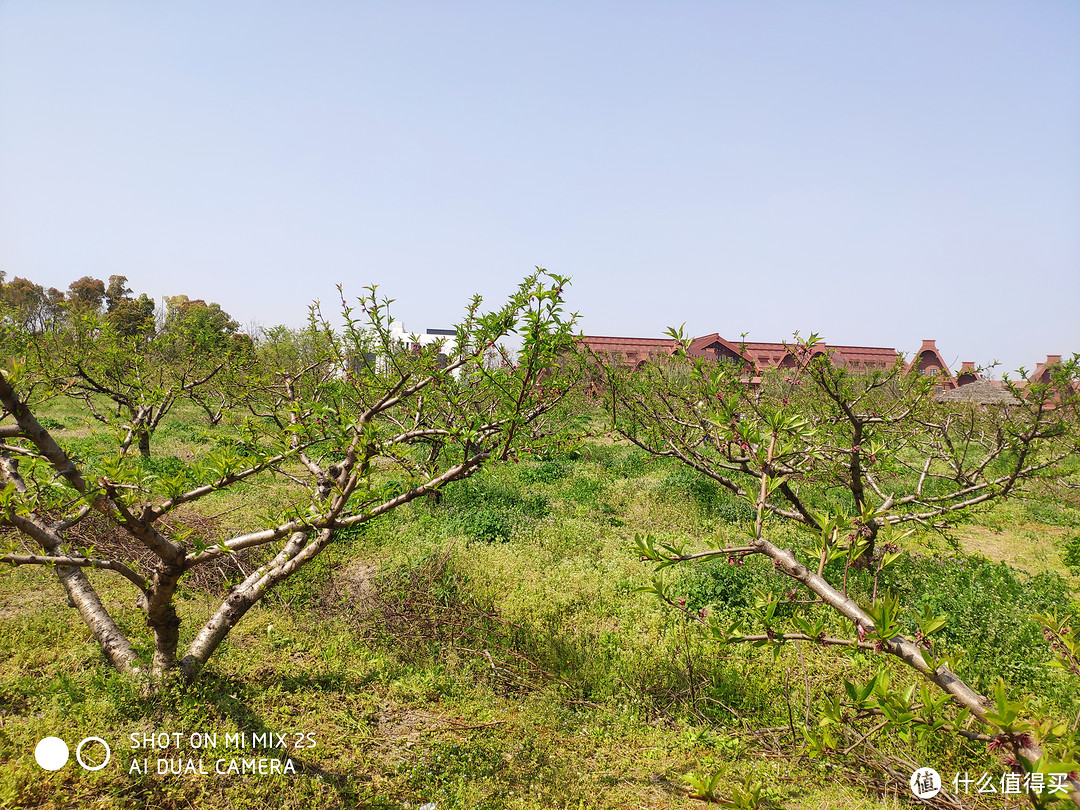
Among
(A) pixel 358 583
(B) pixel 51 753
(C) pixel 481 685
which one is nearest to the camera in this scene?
(B) pixel 51 753

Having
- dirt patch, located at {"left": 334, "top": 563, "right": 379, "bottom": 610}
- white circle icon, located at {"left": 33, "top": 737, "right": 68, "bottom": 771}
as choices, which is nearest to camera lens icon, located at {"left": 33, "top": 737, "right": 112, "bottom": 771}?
white circle icon, located at {"left": 33, "top": 737, "right": 68, "bottom": 771}

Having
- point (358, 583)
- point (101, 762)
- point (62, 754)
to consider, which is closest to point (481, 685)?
point (358, 583)

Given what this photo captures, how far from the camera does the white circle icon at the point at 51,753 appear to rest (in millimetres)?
2949

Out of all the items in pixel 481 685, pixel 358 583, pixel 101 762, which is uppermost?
pixel 101 762

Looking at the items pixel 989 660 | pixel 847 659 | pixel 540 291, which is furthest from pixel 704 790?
pixel 989 660

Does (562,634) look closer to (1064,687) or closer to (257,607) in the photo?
(257,607)

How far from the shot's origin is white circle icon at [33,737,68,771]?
2949mm

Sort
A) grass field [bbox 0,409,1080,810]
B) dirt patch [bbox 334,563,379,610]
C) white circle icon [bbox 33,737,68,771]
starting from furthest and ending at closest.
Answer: dirt patch [bbox 334,563,379,610]
grass field [bbox 0,409,1080,810]
white circle icon [bbox 33,737,68,771]

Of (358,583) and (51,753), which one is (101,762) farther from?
(358,583)

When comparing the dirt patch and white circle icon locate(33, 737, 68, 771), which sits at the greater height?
white circle icon locate(33, 737, 68, 771)

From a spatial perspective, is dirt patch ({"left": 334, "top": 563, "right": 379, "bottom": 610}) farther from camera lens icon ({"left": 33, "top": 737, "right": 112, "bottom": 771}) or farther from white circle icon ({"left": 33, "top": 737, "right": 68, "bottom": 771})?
white circle icon ({"left": 33, "top": 737, "right": 68, "bottom": 771})

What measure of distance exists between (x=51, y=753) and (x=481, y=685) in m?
2.92

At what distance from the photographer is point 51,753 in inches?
118

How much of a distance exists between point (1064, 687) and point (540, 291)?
5948 millimetres
